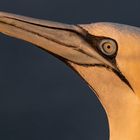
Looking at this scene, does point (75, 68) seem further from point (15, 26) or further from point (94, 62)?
point (15, 26)

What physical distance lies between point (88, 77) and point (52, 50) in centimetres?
36

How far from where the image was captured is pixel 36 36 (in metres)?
4.42

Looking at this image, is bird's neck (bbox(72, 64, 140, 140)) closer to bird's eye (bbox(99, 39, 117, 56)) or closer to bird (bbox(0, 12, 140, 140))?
bird (bbox(0, 12, 140, 140))

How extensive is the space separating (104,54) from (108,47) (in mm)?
184

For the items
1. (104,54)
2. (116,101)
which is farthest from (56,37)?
(116,101)

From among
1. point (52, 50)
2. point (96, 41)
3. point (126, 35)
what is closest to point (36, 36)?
point (52, 50)

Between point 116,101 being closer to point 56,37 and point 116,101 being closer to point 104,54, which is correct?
point 104,54

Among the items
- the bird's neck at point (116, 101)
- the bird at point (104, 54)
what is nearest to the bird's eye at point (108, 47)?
the bird at point (104, 54)

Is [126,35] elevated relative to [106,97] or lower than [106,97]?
elevated

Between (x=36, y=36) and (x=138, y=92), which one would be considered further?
(x=36, y=36)

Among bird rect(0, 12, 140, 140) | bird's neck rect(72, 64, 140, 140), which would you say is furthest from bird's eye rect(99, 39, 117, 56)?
bird's neck rect(72, 64, 140, 140)

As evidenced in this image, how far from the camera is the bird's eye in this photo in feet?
13.9

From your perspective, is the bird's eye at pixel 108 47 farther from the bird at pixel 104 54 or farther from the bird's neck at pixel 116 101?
the bird's neck at pixel 116 101

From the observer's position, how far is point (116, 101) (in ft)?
14.2
